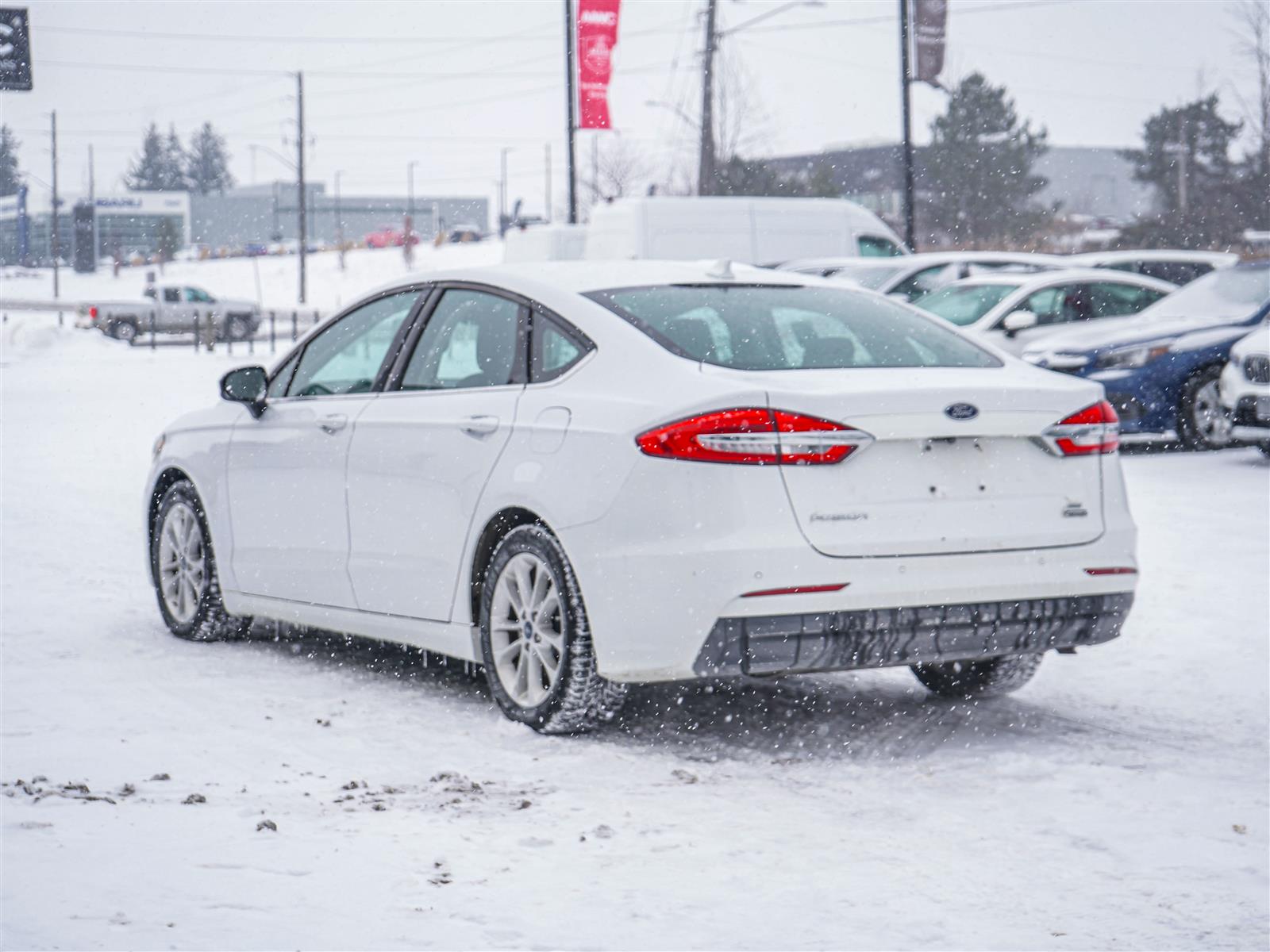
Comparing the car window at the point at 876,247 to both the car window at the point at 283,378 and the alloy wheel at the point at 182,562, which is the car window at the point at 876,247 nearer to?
the alloy wheel at the point at 182,562

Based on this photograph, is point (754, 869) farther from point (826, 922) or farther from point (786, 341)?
point (786, 341)

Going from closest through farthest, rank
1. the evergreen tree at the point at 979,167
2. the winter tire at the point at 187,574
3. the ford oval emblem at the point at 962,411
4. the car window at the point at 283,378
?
the ford oval emblem at the point at 962,411, the car window at the point at 283,378, the winter tire at the point at 187,574, the evergreen tree at the point at 979,167

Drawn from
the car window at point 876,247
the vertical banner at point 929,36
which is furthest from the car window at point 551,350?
the vertical banner at point 929,36

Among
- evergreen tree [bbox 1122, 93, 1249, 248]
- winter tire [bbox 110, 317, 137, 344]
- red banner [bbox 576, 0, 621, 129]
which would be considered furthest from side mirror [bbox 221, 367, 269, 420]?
evergreen tree [bbox 1122, 93, 1249, 248]

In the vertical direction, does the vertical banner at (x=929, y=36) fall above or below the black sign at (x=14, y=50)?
above

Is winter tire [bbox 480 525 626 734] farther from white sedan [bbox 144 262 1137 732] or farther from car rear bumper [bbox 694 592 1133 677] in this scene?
car rear bumper [bbox 694 592 1133 677]

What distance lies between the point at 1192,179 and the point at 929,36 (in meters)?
46.8

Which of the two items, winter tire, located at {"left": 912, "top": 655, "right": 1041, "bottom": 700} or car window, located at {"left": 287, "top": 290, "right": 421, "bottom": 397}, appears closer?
winter tire, located at {"left": 912, "top": 655, "right": 1041, "bottom": 700}

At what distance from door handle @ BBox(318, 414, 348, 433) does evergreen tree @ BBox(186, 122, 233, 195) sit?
172 m

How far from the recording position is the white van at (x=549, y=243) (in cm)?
2728

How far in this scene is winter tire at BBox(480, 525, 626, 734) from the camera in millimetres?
5797

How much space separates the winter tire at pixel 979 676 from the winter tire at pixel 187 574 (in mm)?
2905

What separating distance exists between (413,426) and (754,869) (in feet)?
8.30

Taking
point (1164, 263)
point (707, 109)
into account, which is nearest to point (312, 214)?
point (707, 109)
